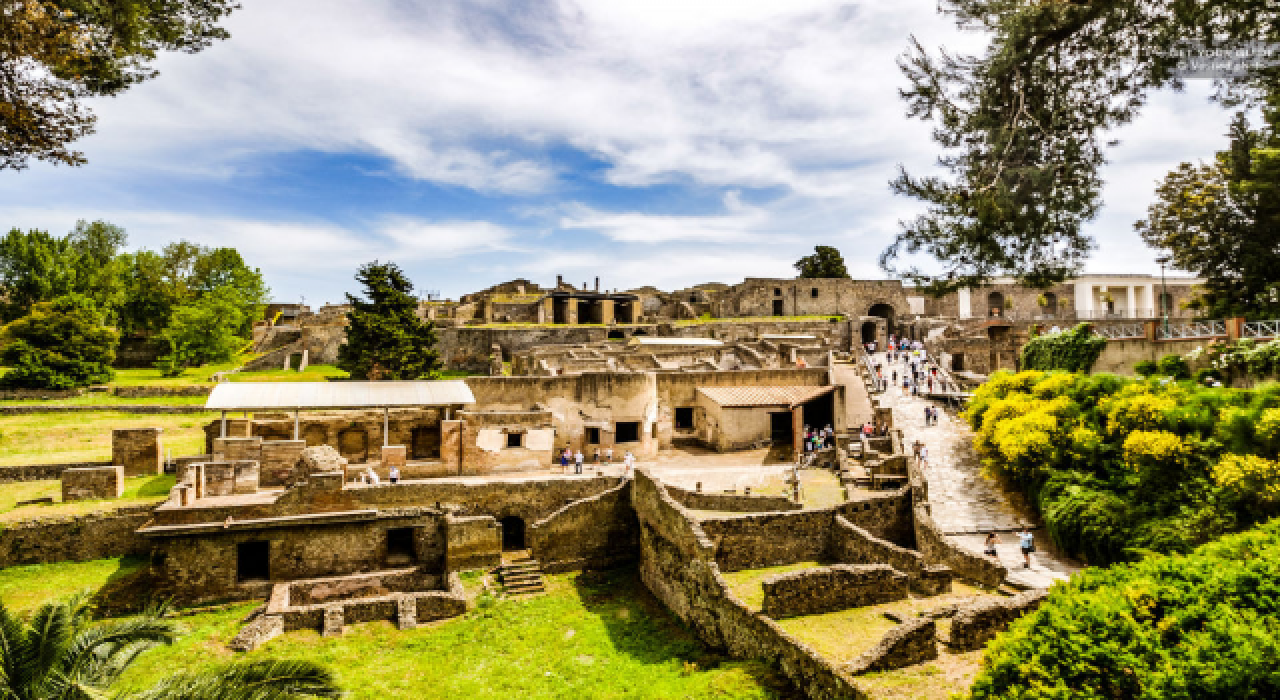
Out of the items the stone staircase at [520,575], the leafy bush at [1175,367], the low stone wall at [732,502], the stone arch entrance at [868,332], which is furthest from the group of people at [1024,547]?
the stone arch entrance at [868,332]

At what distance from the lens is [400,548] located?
1727 cm

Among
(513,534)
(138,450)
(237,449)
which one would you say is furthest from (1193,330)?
(138,450)

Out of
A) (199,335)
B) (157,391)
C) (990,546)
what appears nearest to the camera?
(990,546)

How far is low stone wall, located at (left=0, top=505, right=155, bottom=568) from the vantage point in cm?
1531

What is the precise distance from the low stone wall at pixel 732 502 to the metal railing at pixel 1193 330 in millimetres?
13324

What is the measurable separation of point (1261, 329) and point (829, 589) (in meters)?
14.7

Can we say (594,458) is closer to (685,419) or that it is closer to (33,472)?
(685,419)

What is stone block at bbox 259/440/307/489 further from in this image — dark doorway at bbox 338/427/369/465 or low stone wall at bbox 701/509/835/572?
low stone wall at bbox 701/509/835/572

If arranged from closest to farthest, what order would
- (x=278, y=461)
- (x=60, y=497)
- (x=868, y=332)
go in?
1. (x=60, y=497)
2. (x=278, y=461)
3. (x=868, y=332)

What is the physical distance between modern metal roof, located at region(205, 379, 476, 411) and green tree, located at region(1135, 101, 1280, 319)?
72.1ft

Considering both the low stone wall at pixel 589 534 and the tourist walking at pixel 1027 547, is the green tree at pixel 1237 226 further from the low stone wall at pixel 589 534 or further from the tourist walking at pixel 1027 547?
the low stone wall at pixel 589 534

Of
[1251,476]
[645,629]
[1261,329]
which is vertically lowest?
[645,629]

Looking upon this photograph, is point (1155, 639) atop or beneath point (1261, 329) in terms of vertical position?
beneath

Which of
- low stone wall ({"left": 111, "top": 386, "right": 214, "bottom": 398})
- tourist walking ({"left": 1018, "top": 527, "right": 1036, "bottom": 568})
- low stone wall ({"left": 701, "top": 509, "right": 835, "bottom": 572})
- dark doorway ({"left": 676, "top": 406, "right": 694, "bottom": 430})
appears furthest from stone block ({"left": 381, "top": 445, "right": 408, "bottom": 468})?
low stone wall ({"left": 111, "top": 386, "right": 214, "bottom": 398})
